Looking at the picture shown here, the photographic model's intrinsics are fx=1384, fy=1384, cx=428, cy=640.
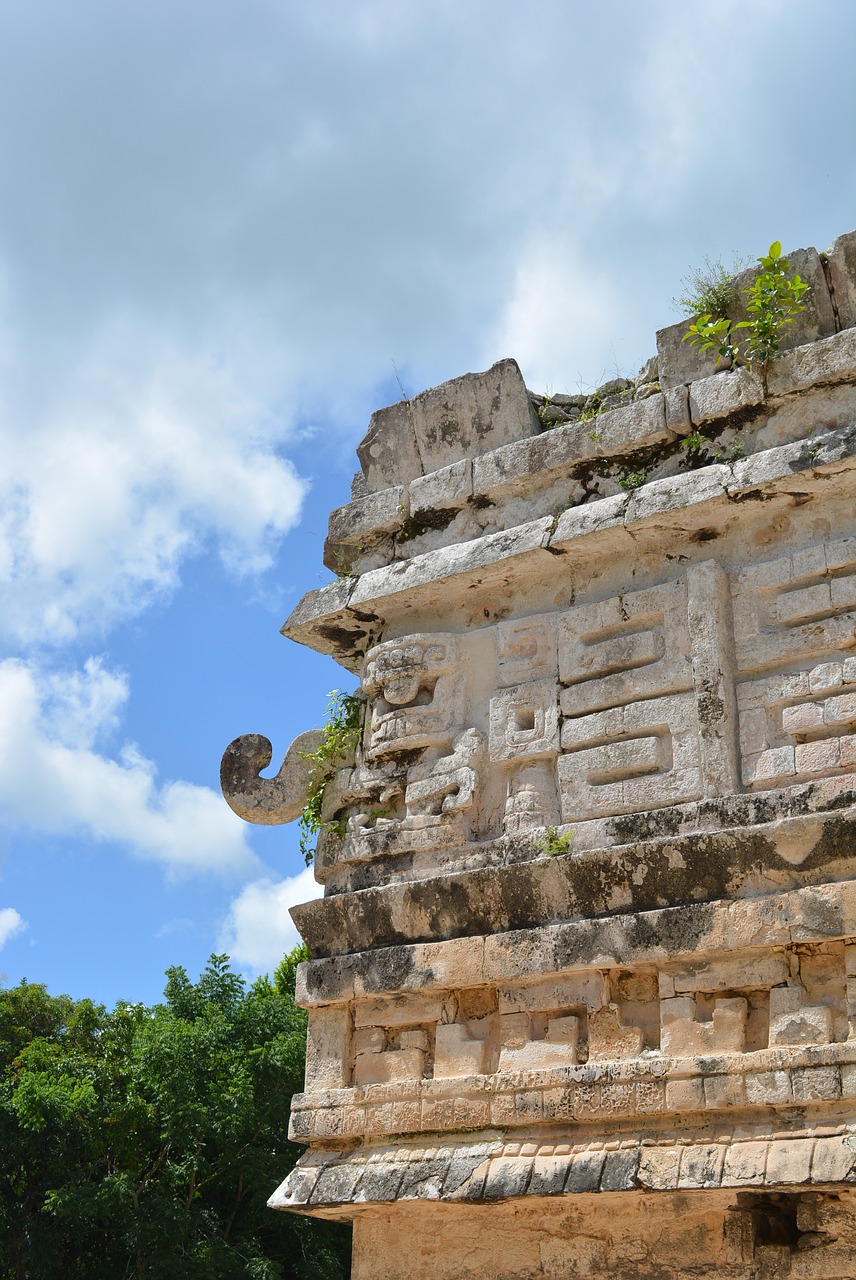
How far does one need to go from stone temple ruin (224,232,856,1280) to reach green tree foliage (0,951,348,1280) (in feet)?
21.7

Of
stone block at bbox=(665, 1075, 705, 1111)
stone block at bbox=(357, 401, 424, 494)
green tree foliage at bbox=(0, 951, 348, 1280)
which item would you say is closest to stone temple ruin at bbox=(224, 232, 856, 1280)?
stone block at bbox=(665, 1075, 705, 1111)

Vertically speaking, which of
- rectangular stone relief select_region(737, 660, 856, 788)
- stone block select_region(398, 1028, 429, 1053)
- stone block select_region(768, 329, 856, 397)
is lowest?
stone block select_region(398, 1028, 429, 1053)

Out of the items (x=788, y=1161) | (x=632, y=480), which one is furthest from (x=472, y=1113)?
(x=632, y=480)

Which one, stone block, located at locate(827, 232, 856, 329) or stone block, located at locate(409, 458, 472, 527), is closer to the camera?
stone block, located at locate(827, 232, 856, 329)

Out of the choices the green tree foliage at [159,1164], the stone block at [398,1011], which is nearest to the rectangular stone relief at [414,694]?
the stone block at [398,1011]

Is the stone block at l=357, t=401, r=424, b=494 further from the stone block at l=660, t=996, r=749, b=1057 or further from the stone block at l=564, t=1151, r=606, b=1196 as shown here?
the stone block at l=564, t=1151, r=606, b=1196

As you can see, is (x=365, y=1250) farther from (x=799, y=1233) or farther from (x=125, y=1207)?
(x=125, y=1207)

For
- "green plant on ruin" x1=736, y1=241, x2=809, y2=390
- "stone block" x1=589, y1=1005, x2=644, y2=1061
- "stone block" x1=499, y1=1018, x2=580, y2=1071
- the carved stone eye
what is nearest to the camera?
"stone block" x1=589, y1=1005, x2=644, y2=1061

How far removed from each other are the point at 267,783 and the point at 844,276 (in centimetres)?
371

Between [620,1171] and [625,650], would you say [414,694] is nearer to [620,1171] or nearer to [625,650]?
[625,650]

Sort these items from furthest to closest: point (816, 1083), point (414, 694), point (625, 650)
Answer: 1. point (414, 694)
2. point (625, 650)
3. point (816, 1083)

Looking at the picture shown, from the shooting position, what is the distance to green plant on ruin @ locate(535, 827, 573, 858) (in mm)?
5852

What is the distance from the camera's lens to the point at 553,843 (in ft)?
19.4

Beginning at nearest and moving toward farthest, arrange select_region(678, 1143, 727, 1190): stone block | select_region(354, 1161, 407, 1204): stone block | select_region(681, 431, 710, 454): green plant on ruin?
select_region(678, 1143, 727, 1190): stone block
select_region(354, 1161, 407, 1204): stone block
select_region(681, 431, 710, 454): green plant on ruin
